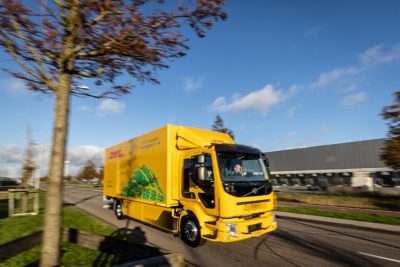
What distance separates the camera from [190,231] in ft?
26.3

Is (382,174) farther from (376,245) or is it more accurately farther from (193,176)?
(193,176)

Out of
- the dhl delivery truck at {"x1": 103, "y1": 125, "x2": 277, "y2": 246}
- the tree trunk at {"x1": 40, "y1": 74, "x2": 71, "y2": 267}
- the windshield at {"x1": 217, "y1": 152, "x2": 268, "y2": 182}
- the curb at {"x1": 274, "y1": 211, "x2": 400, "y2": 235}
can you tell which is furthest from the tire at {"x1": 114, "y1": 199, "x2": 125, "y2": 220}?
the tree trunk at {"x1": 40, "y1": 74, "x2": 71, "y2": 267}

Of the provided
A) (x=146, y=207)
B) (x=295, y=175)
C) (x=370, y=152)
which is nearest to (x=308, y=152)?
(x=295, y=175)

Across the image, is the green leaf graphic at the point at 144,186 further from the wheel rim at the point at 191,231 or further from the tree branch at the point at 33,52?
the tree branch at the point at 33,52

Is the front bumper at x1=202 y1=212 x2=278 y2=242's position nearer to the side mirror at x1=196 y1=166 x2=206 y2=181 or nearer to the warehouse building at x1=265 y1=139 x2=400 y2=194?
the side mirror at x1=196 y1=166 x2=206 y2=181

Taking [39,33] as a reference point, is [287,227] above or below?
below

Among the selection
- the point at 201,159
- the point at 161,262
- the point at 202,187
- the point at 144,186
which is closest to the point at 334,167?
the point at 144,186

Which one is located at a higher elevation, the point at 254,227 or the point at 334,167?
the point at 334,167

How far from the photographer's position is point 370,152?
144ft

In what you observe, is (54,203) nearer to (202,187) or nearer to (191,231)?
(202,187)

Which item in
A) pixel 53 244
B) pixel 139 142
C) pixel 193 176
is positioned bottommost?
pixel 53 244

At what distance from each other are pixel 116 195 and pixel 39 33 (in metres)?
9.87

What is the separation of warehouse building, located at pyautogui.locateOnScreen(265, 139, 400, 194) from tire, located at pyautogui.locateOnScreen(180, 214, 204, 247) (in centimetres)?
3311

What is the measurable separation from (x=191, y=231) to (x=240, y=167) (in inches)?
86.3
